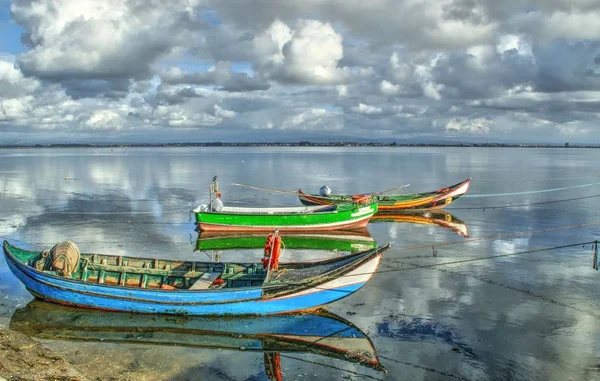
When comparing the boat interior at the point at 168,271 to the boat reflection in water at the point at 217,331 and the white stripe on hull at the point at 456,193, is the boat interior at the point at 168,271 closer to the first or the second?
the boat reflection in water at the point at 217,331

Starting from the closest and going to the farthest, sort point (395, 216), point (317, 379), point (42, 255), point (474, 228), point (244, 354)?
point (317, 379)
point (244, 354)
point (42, 255)
point (474, 228)
point (395, 216)

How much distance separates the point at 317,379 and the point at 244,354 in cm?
229

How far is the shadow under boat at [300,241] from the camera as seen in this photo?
25.9 meters

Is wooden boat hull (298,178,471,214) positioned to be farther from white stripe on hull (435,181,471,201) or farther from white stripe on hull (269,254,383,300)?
white stripe on hull (269,254,383,300)

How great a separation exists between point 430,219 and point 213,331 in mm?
24264

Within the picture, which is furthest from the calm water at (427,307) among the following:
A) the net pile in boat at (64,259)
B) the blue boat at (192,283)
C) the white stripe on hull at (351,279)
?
the net pile in boat at (64,259)

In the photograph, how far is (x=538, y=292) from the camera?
1727 centimetres

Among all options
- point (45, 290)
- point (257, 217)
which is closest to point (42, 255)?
point (45, 290)

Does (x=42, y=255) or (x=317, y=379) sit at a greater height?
(x=42, y=255)

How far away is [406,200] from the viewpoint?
1494 inches

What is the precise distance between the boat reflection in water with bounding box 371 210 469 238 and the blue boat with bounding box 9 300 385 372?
713 inches

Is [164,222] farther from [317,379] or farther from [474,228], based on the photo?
[317,379]

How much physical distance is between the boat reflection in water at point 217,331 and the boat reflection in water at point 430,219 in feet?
59.1

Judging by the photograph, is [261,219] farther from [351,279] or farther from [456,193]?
[456,193]
